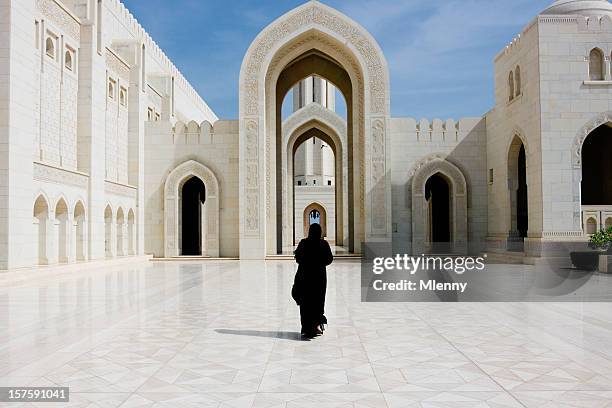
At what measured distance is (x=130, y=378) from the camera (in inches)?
143

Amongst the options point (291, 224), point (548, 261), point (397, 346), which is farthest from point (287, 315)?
point (291, 224)

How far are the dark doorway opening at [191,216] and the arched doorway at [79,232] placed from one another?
6.95m

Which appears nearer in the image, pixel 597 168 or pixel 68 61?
pixel 68 61

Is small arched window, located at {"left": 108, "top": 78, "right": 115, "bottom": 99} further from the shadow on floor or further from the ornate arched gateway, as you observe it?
the shadow on floor

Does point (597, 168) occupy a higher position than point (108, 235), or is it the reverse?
point (597, 168)

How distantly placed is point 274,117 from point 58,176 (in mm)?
7192

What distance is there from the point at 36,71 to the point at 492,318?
9661 mm

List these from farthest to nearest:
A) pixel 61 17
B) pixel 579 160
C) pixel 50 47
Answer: pixel 61 17 < pixel 50 47 < pixel 579 160

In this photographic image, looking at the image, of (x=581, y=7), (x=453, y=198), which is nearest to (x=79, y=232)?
(x=453, y=198)

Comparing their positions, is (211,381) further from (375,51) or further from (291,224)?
(291,224)

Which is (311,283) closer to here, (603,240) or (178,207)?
(603,240)

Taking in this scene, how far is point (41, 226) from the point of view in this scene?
11.4m

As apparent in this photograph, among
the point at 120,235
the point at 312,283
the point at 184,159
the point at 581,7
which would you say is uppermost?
the point at 581,7

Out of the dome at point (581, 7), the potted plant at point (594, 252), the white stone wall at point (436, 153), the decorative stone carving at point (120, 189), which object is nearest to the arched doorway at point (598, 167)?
the dome at point (581, 7)
